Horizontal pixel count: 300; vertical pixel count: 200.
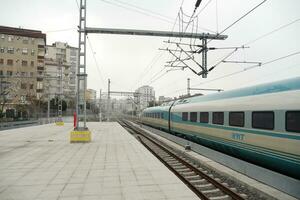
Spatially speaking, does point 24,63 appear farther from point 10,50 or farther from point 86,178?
point 86,178

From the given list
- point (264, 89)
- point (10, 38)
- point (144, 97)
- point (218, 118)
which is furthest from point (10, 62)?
point (264, 89)

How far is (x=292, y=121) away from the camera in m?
7.32

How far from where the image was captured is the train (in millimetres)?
7430

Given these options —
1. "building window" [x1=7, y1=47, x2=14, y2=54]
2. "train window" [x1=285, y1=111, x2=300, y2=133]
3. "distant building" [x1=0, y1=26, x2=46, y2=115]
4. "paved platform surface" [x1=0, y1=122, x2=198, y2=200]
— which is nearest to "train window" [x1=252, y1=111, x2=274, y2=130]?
"train window" [x1=285, y1=111, x2=300, y2=133]

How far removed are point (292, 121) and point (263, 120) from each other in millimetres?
1372

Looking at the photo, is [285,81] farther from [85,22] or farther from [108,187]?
[85,22]

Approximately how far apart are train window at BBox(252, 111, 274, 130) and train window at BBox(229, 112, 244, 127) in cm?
84

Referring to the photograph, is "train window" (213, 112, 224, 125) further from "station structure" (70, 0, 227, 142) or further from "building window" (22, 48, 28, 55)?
"building window" (22, 48, 28, 55)

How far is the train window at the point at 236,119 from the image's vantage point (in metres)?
10.1

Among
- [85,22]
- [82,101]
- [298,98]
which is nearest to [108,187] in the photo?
[298,98]

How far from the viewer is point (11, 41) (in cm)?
6247

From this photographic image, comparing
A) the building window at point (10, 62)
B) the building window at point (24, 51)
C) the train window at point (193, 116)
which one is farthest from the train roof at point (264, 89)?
the building window at point (24, 51)

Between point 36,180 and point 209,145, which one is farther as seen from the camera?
point 209,145

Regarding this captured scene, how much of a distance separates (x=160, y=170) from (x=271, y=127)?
3.98 m
